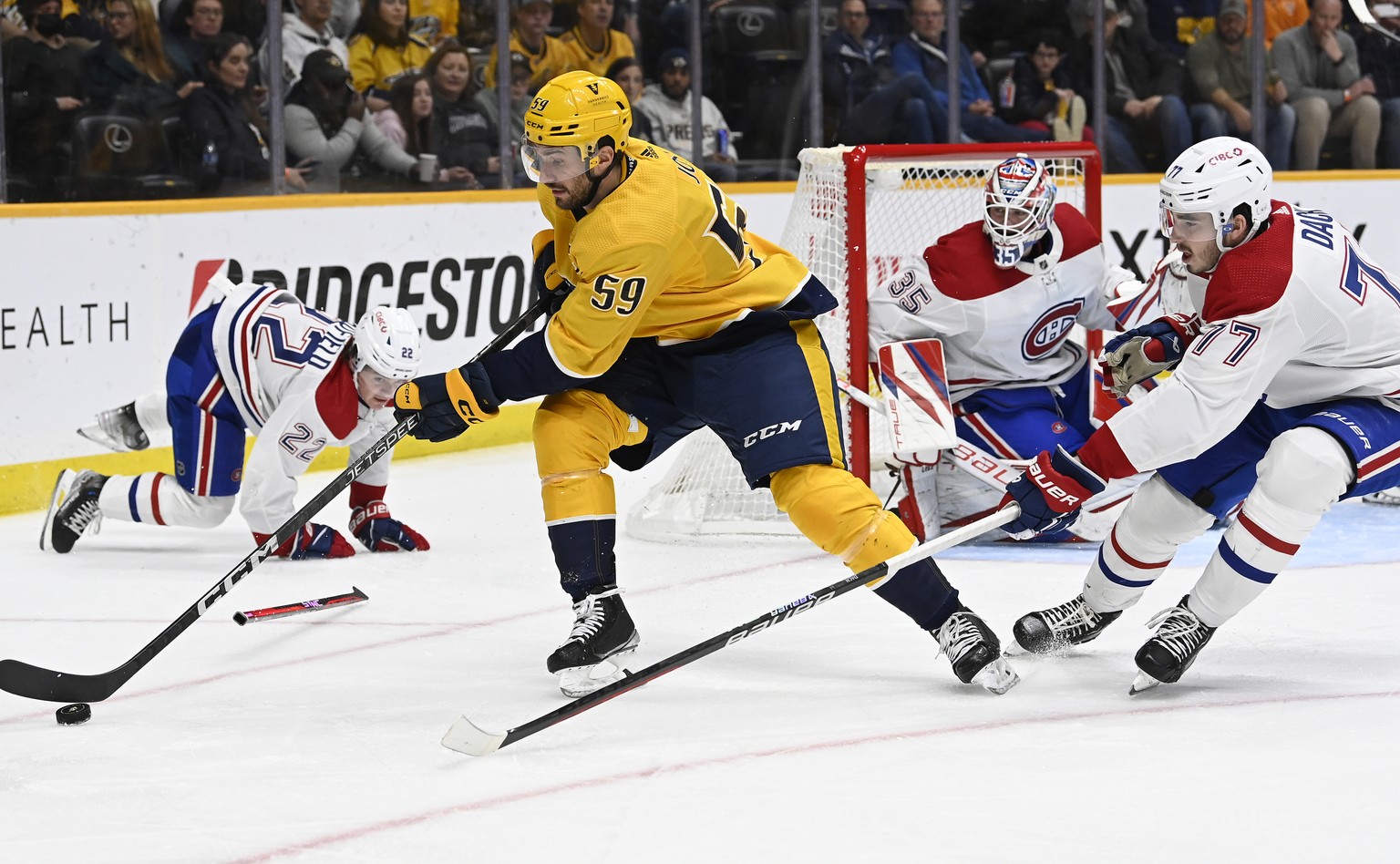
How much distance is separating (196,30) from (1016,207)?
2763 mm

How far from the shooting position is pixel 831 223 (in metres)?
4.47

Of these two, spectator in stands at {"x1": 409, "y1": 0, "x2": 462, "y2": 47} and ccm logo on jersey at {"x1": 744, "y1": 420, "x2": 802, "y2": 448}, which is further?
spectator in stands at {"x1": 409, "y1": 0, "x2": 462, "y2": 47}

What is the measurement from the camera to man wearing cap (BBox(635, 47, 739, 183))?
22.1 ft

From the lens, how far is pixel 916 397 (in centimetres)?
422

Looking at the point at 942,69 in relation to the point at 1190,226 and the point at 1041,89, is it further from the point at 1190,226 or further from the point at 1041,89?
the point at 1190,226

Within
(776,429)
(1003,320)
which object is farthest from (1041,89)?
(776,429)

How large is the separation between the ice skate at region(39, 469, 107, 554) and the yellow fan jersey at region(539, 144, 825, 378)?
1789 mm

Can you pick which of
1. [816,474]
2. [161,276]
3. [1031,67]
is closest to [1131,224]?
[1031,67]

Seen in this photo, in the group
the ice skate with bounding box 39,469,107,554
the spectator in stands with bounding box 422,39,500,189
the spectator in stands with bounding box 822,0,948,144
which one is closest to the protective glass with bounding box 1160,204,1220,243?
the ice skate with bounding box 39,469,107,554

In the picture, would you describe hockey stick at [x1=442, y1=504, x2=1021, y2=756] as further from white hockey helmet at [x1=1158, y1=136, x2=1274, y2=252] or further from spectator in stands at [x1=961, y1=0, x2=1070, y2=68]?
spectator in stands at [x1=961, y1=0, x2=1070, y2=68]

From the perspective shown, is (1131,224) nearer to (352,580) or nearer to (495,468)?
(495,468)

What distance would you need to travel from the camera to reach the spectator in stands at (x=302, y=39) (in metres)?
5.60

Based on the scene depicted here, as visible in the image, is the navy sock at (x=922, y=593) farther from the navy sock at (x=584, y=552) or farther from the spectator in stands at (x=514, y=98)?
the spectator in stands at (x=514, y=98)

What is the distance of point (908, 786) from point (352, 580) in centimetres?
188
